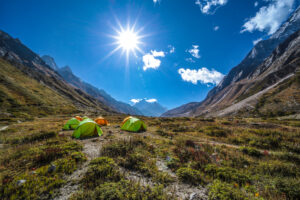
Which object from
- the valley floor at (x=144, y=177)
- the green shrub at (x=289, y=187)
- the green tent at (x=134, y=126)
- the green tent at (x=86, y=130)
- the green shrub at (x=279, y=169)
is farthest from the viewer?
the green tent at (x=134, y=126)

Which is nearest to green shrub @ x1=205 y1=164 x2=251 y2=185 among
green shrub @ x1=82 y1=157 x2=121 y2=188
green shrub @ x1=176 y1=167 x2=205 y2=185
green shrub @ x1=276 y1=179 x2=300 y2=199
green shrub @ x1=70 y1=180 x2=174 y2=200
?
green shrub @ x1=176 y1=167 x2=205 y2=185

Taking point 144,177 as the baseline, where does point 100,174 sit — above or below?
above

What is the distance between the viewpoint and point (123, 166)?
5.94m

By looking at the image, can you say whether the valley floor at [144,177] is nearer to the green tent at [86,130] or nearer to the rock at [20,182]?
the rock at [20,182]

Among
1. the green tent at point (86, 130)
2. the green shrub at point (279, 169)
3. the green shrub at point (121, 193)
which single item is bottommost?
the green shrub at point (121, 193)

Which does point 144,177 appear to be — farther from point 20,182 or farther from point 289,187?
point 289,187

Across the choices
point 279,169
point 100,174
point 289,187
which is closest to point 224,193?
point 289,187

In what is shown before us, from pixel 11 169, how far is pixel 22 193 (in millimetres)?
2828

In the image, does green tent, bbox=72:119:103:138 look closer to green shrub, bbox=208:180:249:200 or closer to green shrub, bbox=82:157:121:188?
green shrub, bbox=82:157:121:188

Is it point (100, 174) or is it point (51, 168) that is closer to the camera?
point (100, 174)

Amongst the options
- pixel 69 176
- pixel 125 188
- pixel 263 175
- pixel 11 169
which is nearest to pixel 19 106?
pixel 11 169

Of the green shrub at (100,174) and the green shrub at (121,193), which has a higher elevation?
the green shrub at (100,174)

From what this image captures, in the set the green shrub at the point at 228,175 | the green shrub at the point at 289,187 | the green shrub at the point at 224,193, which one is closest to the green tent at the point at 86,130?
the green shrub at the point at 228,175

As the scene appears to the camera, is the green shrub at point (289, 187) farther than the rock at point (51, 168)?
No
